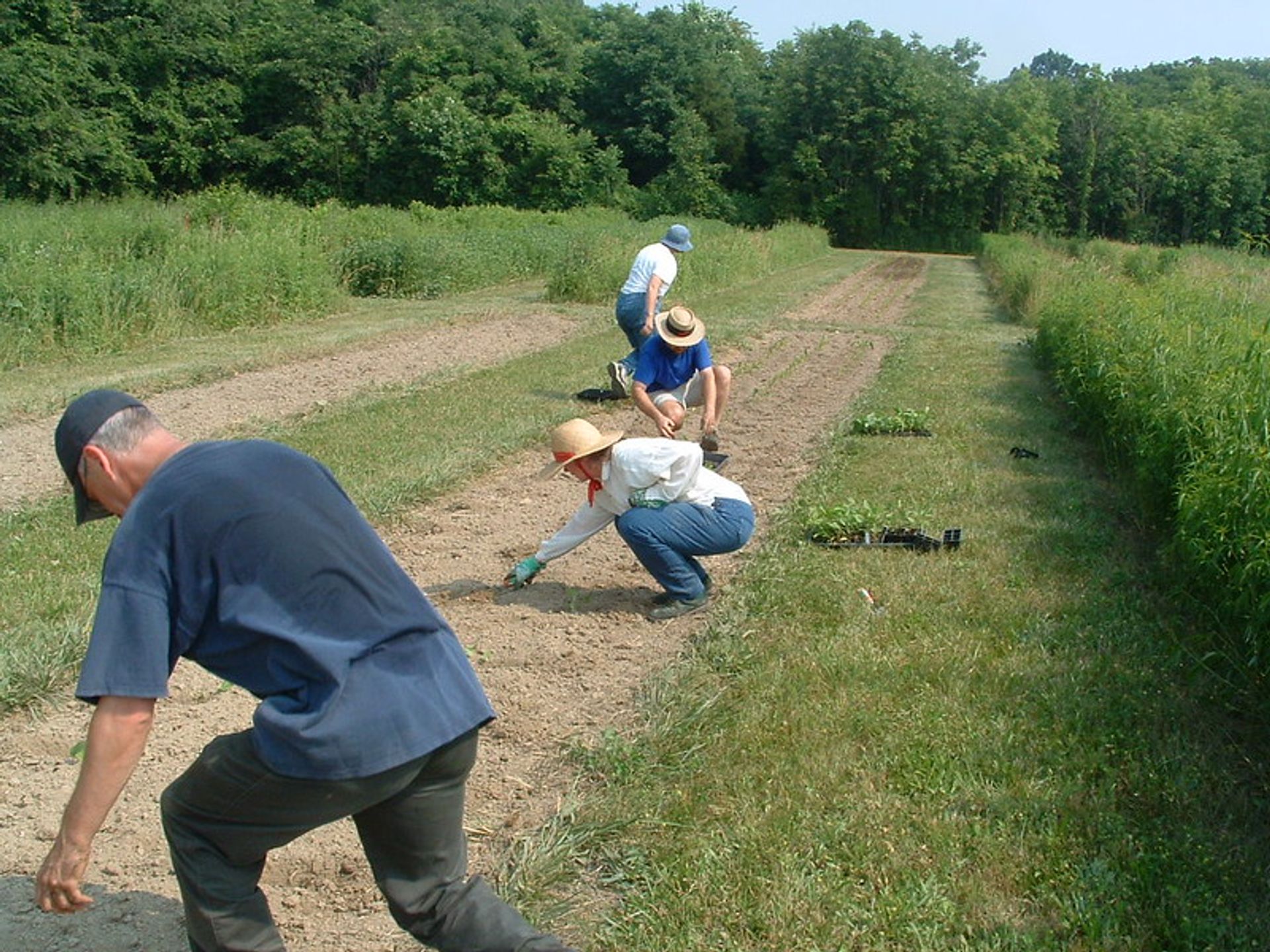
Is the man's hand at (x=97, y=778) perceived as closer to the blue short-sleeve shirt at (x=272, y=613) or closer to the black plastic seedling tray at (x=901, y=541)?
the blue short-sleeve shirt at (x=272, y=613)

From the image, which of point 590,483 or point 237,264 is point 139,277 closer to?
point 237,264

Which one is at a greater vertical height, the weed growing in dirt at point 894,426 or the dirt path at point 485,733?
the weed growing in dirt at point 894,426

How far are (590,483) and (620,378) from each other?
6.00 meters

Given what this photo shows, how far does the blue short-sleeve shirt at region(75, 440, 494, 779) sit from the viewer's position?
2521 mm

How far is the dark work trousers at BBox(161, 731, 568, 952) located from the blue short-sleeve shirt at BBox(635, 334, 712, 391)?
6.33 meters

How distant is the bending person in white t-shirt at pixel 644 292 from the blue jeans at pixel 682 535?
5.32 m

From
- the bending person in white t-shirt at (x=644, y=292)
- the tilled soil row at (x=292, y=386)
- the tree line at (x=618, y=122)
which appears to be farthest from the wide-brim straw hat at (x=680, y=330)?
the tree line at (x=618, y=122)

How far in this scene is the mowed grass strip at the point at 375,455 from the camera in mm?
5555

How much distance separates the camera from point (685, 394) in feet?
30.6

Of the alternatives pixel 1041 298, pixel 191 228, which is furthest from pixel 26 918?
pixel 1041 298

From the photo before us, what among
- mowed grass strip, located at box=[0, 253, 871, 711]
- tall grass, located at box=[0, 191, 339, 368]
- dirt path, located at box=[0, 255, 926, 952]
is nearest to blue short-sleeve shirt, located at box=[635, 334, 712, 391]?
dirt path, located at box=[0, 255, 926, 952]

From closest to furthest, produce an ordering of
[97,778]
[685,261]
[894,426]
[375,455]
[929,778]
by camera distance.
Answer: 1. [97,778]
2. [929,778]
3. [375,455]
4. [894,426]
5. [685,261]

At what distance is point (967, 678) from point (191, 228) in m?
17.3

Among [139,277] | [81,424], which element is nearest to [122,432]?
[81,424]
